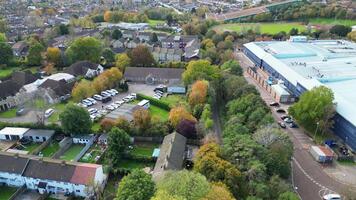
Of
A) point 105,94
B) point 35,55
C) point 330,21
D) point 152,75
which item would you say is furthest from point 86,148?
point 330,21

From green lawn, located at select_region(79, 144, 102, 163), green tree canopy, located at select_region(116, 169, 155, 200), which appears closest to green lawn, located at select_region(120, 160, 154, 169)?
green lawn, located at select_region(79, 144, 102, 163)

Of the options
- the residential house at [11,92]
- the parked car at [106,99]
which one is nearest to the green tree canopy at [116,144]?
the parked car at [106,99]

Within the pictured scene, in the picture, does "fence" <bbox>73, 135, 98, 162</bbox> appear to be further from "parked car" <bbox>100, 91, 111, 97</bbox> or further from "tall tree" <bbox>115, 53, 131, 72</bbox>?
"tall tree" <bbox>115, 53, 131, 72</bbox>

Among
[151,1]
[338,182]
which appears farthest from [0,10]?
[338,182]

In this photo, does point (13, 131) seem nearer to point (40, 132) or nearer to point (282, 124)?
point (40, 132)

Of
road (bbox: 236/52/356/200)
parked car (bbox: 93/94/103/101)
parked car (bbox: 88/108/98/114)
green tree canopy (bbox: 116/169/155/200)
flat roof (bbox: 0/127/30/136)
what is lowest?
road (bbox: 236/52/356/200)

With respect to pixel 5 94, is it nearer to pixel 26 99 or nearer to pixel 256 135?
pixel 26 99
